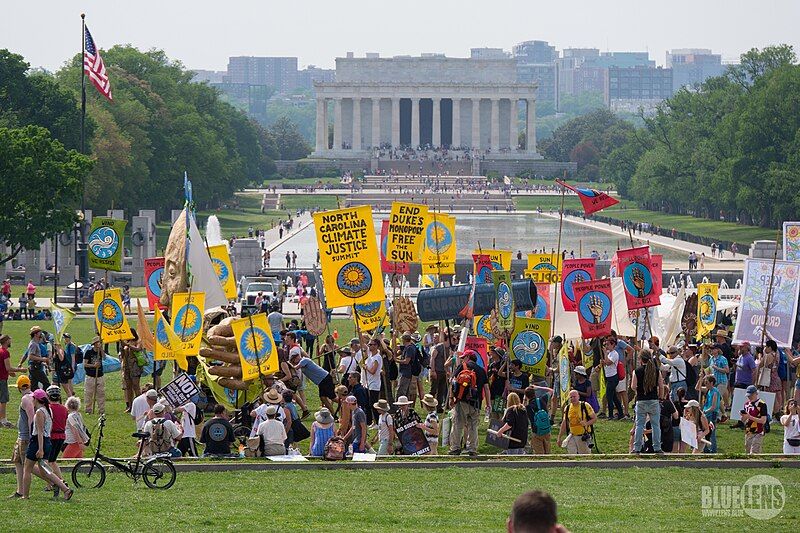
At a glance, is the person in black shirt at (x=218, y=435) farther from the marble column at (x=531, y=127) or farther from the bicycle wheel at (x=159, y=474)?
the marble column at (x=531, y=127)

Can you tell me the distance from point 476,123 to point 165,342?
152 meters

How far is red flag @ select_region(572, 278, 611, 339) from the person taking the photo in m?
25.6

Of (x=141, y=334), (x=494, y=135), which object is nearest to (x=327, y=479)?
(x=141, y=334)

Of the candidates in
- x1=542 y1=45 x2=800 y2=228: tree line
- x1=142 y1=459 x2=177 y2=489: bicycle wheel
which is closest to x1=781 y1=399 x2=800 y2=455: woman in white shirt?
x1=142 y1=459 x2=177 y2=489: bicycle wheel

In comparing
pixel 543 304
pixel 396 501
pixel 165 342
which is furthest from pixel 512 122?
pixel 396 501

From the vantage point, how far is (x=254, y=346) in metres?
22.3

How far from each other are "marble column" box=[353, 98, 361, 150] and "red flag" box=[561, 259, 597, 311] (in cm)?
14590

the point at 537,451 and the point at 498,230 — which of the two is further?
the point at 498,230

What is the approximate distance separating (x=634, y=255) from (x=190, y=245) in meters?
6.99

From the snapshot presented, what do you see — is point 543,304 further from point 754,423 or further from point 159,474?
point 159,474

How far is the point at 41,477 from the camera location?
1722 centimetres

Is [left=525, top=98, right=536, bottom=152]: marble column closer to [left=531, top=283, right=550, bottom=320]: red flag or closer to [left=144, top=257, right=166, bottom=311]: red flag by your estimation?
[left=144, top=257, right=166, bottom=311]: red flag

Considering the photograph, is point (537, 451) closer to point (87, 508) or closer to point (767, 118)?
point (87, 508)

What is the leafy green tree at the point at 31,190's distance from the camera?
50500mm
